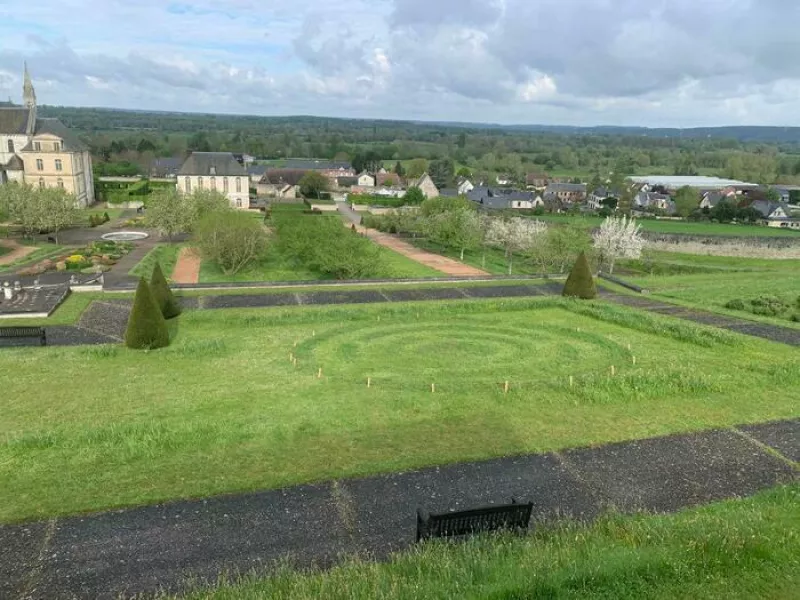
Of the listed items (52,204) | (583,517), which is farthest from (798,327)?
(52,204)

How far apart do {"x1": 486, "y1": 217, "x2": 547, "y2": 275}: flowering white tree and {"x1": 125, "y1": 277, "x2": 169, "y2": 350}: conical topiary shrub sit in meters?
34.3

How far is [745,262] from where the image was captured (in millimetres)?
62906

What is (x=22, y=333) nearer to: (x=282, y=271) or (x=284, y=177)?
(x=282, y=271)

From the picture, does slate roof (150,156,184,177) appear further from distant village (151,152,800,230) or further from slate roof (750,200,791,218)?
slate roof (750,200,791,218)

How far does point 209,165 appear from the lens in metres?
70.8

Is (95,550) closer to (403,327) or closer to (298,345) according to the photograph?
(298,345)

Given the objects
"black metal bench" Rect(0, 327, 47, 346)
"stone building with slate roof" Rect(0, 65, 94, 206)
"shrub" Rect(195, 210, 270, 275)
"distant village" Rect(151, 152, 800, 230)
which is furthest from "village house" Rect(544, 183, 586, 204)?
"black metal bench" Rect(0, 327, 47, 346)

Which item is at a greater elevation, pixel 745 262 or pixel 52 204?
pixel 52 204

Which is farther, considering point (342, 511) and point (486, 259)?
point (486, 259)

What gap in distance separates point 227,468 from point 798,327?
26.4m

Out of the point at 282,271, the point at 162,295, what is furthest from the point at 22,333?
the point at 282,271

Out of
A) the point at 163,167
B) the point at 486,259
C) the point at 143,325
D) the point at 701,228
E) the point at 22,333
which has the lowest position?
the point at 486,259

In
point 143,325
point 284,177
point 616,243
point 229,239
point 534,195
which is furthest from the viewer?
point 284,177

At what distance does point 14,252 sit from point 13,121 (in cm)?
3327
